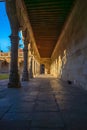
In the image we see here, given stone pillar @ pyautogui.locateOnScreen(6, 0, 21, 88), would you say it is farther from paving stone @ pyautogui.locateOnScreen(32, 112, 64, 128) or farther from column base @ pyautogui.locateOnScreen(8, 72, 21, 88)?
paving stone @ pyautogui.locateOnScreen(32, 112, 64, 128)

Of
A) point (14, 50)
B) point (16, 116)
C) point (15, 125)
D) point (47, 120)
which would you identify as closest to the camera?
point (15, 125)

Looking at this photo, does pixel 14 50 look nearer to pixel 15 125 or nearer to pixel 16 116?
pixel 16 116

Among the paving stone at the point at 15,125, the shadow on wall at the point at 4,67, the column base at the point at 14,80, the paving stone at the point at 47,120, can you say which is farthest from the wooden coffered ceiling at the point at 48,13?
the shadow on wall at the point at 4,67

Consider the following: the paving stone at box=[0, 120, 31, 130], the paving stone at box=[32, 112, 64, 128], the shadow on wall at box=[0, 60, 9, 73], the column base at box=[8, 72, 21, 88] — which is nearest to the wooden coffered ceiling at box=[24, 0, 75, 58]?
the column base at box=[8, 72, 21, 88]

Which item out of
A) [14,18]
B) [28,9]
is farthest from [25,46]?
[14,18]

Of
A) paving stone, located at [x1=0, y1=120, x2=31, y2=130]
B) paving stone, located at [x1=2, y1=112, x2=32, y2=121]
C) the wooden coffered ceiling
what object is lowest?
paving stone, located at [x1=0, y1=120, x2=31, y2=130]

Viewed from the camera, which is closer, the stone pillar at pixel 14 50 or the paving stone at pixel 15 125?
the paving stone at pixel 15 125

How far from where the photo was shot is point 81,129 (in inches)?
113

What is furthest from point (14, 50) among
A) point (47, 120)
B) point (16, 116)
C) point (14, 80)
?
point (47, 120)

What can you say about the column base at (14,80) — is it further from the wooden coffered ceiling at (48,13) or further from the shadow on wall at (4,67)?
the shadow on wall at (4,67)

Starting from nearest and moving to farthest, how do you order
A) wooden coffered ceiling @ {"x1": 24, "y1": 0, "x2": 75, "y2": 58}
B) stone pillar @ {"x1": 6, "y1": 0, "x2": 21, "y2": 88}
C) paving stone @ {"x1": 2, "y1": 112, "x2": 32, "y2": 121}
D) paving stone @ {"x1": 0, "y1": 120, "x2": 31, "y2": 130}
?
paving stone @ {"x1": 0, "y1": 120, "x2": 31, "y2": 130} → paving stone @ {"x1": 2, "y1": 112, "x2": 32, "y2": 121} → stone pillar @ {"x1": 6, "y1": 0, "x2": 21, "y2": 88} → wooden coffered ceiling @ {"x1": 24, "y1": 0, "x2": 75, "y2": 58}

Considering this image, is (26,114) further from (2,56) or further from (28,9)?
(2,56)

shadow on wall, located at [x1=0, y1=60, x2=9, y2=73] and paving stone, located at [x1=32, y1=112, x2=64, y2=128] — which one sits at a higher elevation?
shadow on wall, located at [x1=0, y1=60, x2=9, y2=73]

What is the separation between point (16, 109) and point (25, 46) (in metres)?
11.0
